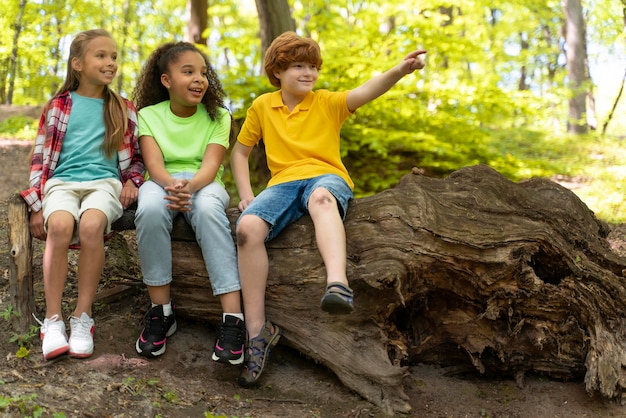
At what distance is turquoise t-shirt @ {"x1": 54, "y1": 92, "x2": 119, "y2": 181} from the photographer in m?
3.34

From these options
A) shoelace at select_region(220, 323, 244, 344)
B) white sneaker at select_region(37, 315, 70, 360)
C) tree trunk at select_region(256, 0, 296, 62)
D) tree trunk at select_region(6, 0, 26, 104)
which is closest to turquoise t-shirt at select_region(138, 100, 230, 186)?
shoelace at select_region(220, 323, 244, 344)

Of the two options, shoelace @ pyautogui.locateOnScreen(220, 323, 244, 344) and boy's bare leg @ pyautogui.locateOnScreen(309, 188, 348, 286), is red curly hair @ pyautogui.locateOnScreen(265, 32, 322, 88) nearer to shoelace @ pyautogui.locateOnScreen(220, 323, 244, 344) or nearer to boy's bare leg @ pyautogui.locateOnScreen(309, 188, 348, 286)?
boy's bare leg @ pyautogui.locateOnScreen(309, 188, 348, 286)

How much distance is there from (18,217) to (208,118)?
4.41ft

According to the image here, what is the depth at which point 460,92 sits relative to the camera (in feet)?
22.2

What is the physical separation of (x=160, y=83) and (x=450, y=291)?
2.43 meters

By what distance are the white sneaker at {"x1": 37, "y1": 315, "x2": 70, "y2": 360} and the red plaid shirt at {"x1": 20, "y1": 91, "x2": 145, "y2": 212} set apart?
68 cm

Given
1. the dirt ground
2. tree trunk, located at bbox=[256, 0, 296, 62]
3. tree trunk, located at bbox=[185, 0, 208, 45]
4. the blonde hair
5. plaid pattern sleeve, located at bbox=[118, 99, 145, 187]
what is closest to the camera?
the dirt ground

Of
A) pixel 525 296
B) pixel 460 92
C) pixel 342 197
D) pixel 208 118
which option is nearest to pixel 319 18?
pixel 460 92

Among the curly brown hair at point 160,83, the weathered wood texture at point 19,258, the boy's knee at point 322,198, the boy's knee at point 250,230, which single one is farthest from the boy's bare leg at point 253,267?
the weathered wood texture at point 19,258

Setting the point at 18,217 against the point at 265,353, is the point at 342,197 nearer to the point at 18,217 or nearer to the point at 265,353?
the point at 265,353

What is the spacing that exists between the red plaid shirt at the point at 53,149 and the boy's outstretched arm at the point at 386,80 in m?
1.48

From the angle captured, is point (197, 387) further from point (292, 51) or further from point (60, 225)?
point (292, 51)

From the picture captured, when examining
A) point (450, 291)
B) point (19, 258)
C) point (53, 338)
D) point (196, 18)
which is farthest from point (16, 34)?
point (450, 291)

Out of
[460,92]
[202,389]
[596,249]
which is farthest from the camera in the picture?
[460,92]
